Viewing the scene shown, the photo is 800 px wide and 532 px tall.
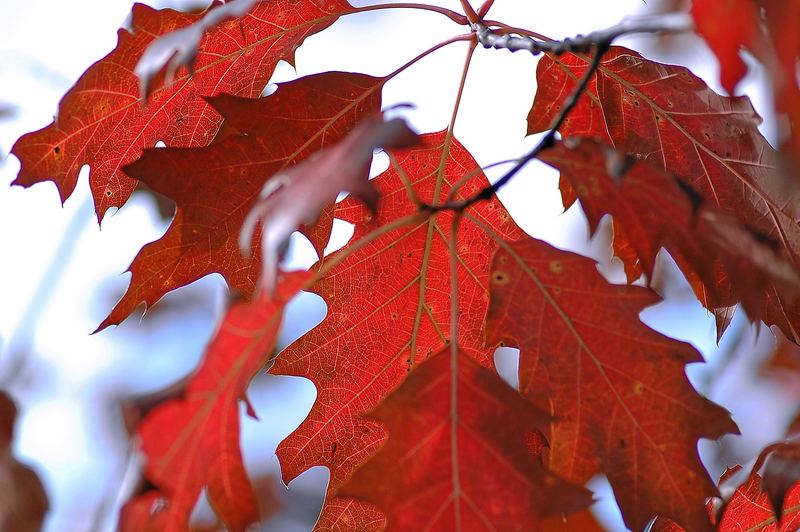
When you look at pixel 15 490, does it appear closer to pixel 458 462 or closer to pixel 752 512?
pixel 458 462

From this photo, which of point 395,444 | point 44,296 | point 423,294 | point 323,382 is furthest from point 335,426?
point 44,296

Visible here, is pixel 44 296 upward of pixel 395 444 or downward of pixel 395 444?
upward

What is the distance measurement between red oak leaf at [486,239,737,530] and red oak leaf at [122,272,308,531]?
38cm

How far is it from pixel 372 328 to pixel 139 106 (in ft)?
1.75

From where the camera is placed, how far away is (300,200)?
76cm

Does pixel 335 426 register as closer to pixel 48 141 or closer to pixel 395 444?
pixel 395 444

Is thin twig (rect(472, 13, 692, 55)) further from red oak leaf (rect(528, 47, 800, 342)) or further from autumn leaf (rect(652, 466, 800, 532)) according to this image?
autumn leaf (rect(652, 466, 800, 532))

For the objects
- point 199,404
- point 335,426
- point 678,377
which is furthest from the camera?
point 335,426

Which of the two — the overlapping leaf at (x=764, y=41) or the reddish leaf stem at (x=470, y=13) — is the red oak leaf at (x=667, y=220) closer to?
the overlapping leaf at (x=764, y=41)

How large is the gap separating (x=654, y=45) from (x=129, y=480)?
2.73 metres

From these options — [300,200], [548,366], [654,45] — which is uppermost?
[654,45]

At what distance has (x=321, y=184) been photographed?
2.56 feet

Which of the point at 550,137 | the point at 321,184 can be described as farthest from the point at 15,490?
the point at 550,137

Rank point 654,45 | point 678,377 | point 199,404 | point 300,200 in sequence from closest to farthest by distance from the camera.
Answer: point 300,200 < point 199,404 < point 678,377 < point 654,45
